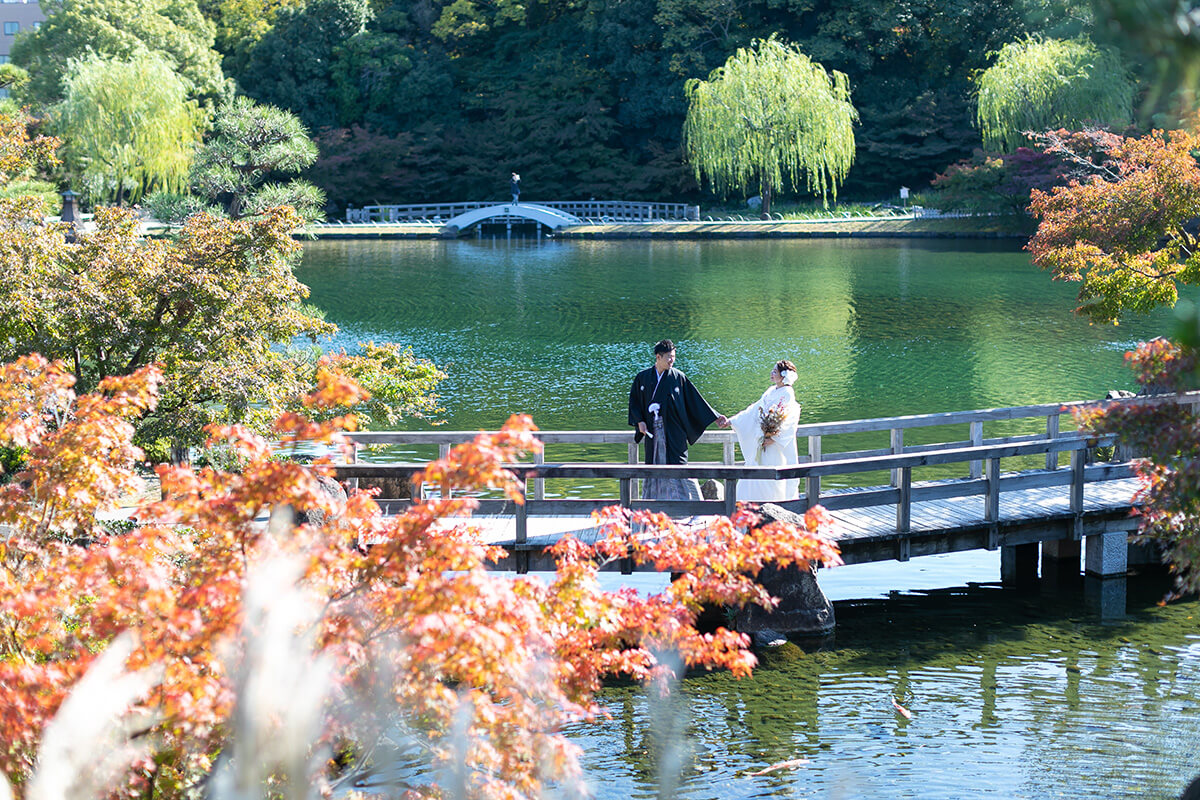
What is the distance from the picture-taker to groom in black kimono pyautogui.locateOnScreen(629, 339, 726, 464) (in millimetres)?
9797

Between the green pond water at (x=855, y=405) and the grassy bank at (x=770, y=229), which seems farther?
the grassy bank at (x=770, y=229)

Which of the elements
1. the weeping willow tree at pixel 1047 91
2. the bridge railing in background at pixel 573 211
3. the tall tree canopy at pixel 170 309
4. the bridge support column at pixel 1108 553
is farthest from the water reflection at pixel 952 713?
the bridge railing in background at pixel 573 211

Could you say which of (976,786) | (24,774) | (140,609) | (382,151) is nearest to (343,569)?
(140,609)

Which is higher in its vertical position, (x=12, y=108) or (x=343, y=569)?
(x=12, y=108)

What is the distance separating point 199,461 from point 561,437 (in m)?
4.40

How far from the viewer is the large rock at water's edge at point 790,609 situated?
928cm

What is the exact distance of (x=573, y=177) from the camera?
56.2 meters

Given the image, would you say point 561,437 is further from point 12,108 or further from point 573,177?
point 573,177

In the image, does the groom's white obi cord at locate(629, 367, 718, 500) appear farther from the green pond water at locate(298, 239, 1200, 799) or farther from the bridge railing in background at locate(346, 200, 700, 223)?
the bridge railing in background at locate(346, 200, 700, 223)

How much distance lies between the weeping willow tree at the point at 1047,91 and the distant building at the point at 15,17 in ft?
229

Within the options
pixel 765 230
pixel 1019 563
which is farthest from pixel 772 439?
pixel 765 230

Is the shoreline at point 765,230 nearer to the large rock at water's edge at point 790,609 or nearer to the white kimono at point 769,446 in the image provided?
the white kimono at point 769,446

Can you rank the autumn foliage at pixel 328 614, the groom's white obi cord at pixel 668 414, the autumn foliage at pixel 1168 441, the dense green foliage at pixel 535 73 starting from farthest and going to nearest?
the dense green foliage at pixel 535 73 < the groom's white obi cord at pixel 668 414 < the autumn foliage at pixel 1168 441 < the autumn foliage at pixel 328 614

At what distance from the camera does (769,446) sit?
10.0m
